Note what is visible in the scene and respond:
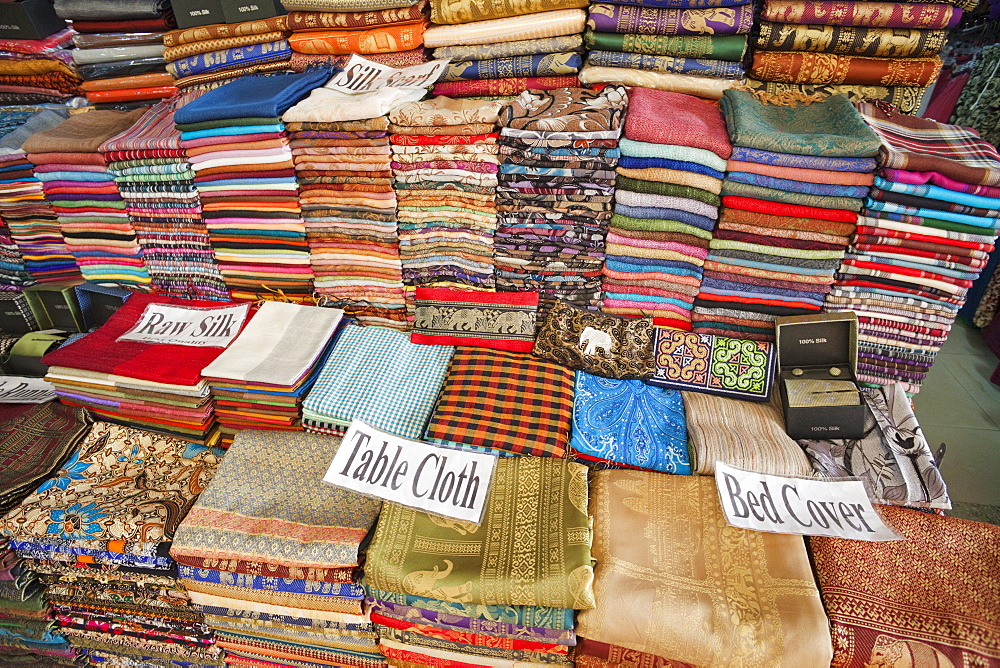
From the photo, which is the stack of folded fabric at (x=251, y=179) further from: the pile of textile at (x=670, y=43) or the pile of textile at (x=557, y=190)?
the pile of textile at (x=670, y=43)

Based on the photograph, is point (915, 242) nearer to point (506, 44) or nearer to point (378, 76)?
point (506, 44)

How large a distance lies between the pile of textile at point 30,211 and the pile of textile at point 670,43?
2.69 m

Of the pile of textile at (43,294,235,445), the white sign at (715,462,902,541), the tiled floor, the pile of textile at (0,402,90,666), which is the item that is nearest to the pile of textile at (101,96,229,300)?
the pile of textile at (43,294,235,445)

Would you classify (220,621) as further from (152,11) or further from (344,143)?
(152,11)

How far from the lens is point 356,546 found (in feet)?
5.13

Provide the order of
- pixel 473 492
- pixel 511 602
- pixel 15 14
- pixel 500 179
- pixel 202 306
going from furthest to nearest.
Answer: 1. pixel 15 14
2. pixel 202 306
3. pixel 500 179
4. pixel 473 492
5. pixel 511 602

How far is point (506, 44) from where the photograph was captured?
2141 millimetres

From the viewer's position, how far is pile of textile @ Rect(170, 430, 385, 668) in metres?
1.60

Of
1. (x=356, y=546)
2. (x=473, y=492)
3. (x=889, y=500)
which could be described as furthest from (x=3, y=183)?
(x=889, y=500)

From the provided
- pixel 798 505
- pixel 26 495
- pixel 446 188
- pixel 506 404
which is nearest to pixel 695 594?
pixel 798 505

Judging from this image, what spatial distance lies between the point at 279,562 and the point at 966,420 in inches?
140

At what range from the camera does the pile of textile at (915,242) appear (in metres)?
1.79

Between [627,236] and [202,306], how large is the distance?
6.46ft

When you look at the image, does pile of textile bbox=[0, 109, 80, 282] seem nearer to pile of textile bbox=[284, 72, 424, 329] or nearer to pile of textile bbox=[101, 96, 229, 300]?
pile of textile bbox=[101, 96, 229, 300]
